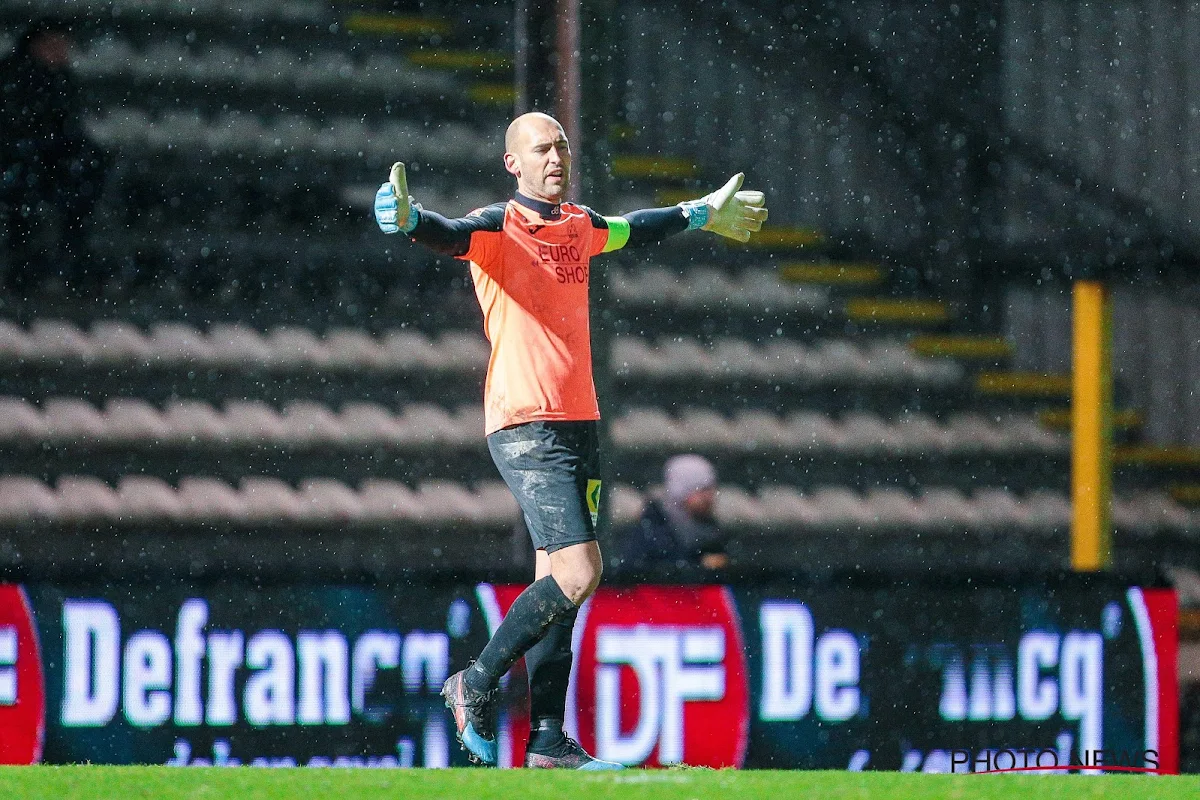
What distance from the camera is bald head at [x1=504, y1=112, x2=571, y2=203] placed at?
4.80 m

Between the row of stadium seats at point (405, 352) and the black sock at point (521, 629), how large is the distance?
5.28m

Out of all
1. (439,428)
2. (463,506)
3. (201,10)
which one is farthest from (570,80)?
(201,10)

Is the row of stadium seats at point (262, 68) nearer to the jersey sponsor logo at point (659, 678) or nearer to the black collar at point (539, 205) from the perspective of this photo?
the jersey sponsor logo at point (659, 678)

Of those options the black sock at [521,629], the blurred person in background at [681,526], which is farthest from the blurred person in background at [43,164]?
the black sock at [521,629]

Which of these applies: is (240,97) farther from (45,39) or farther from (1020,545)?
(1020,545)

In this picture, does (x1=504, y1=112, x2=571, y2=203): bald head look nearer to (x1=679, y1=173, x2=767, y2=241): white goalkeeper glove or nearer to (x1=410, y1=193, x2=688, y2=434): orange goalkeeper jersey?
(x1=410, y1=193, x2=688, y2=434): orange goalkeeper jersey

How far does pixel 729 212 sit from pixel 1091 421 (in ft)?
9.19

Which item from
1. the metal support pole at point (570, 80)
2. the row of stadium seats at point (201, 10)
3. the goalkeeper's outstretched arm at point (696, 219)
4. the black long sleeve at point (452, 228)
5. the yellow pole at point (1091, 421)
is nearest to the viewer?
the black long sleeve at point (452, 228)

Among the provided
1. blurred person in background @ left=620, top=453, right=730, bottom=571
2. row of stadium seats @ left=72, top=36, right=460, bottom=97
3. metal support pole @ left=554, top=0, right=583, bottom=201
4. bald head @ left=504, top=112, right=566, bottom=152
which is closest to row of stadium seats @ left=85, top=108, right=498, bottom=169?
row of stadium seats @ left=72, top=36, right=460, bottom=97

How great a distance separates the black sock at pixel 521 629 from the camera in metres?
4.71

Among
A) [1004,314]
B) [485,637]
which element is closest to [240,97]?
[1004,314]

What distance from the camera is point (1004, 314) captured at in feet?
38.5

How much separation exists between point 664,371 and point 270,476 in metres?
2.20

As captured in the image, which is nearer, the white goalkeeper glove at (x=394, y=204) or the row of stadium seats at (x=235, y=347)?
the white goalkeeper glove at (x=394, y=204)
